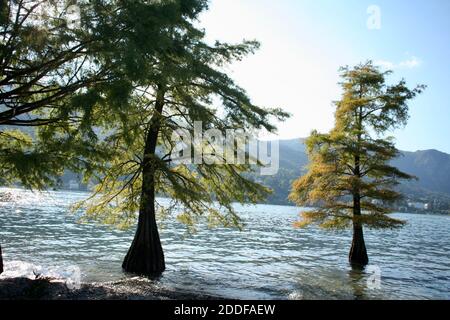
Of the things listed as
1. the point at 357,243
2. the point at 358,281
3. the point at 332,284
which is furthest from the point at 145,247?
the point at 357,243

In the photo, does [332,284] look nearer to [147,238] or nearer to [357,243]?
[357,243]

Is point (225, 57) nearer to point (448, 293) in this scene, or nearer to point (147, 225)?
point (147, 225)

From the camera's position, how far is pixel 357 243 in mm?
28312

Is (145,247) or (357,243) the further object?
(357,243)

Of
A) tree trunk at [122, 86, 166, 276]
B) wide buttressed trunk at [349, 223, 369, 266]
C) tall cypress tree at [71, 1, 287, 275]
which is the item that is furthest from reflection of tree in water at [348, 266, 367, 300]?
tree trunk at [122, 86, 166, 276]

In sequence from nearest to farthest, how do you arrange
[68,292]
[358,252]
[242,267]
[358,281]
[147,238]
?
[68,292] < [147,238] < [358,281] < [242,267] < [358,252]

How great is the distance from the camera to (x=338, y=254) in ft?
121

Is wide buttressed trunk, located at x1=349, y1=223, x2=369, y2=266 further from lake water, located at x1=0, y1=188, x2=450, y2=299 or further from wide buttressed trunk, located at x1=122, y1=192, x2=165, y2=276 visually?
wide buttressed trunk, located at x1=122, y1=192, x2=165, y2=276

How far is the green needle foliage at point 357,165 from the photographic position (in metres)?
27.1

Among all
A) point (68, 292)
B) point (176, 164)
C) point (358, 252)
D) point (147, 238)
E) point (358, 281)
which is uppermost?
point (176, 164)

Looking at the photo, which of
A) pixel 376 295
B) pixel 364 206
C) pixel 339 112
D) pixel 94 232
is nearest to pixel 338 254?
pixel 364 206

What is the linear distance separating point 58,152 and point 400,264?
3080 centimetres

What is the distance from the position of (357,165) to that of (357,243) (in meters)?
5.82

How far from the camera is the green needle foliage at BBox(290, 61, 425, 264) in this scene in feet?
88.8
